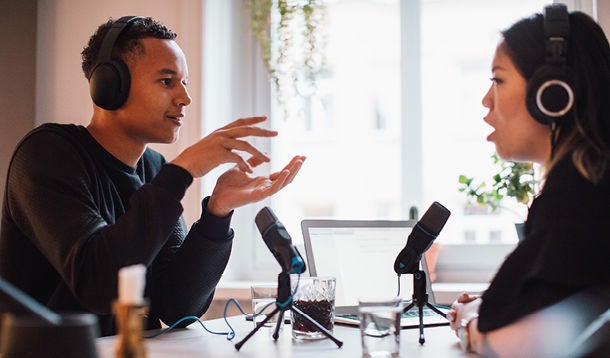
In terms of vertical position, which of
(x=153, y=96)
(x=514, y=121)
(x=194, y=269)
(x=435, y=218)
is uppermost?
(x=153, y=96)

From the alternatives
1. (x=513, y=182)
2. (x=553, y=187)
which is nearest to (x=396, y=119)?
(x=513, y=182)

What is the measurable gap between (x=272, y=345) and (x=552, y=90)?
0.69 meters

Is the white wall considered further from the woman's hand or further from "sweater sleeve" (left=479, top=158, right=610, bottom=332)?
"sweater sleeve" (left=479, top=158, right=610, bottom=332)

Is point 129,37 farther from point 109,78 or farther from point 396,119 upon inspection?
point 396,119

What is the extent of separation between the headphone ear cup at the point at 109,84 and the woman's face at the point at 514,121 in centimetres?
86

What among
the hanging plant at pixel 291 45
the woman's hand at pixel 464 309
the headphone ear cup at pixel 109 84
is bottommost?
the woman's hand at pixel 464 309

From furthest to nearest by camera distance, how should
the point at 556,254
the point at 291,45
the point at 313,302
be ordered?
Answer: the point at 291,45 → the point at 313,302 → the point at 556,254

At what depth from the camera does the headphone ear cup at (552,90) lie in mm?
1128

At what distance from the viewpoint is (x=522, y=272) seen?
1.03 m

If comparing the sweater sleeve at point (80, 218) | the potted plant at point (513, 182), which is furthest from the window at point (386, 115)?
the sweater sleeve at point (80, 218)

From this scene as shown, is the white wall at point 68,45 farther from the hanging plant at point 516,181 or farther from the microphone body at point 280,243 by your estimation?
the microphone body at point 280,243

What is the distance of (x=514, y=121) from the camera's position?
1.27 metres

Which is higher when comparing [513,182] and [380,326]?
[513,182]

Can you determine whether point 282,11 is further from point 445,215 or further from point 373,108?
point 445,215
